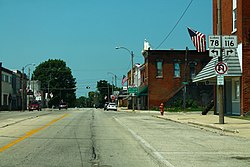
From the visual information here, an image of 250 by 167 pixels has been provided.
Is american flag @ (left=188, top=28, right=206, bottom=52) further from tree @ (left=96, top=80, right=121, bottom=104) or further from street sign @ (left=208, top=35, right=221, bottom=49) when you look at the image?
tree @ (left=96, top=80, right=121, bottom=104)

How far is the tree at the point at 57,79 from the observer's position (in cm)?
11475

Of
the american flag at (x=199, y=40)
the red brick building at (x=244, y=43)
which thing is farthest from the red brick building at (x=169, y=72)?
the red brick building at (x=244, y=43)

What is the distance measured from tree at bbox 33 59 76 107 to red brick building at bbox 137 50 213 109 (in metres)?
57.8

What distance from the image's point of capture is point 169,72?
199 ft

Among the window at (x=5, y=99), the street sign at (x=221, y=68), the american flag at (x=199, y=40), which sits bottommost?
the window at (x=5, y=99)

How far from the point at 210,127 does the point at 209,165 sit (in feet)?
40.5

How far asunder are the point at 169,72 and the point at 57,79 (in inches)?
2327

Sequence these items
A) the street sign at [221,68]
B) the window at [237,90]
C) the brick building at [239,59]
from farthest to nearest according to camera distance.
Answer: the window at [237,90] < the brick building at [239,59] < the street sign at [221,68]

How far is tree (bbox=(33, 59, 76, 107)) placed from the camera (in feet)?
376

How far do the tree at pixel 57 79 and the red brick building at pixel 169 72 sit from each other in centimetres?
5779

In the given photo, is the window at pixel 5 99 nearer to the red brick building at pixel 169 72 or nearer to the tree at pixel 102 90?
the red brick building at pixel 169 72

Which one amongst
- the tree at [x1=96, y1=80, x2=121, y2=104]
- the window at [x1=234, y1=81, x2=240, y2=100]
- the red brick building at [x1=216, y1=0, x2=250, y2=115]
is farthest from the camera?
the tree at [x1=96, y1=80, x2=121, y2=104]

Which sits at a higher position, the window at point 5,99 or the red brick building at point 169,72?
the red brick building at point 169,72

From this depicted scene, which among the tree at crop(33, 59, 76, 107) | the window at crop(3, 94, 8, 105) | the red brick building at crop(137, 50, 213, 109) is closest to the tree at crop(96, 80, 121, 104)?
the tree at crop(33, 59, 76, 107)
